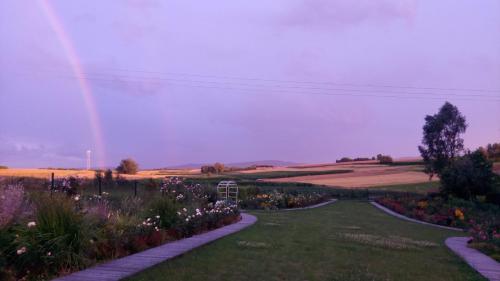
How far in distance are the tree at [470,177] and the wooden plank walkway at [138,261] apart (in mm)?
21335

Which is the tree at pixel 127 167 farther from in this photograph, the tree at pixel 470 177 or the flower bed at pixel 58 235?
the flower bed at pixel 58 235

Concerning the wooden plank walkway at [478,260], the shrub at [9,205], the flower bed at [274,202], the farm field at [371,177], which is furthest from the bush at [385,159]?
the shrub at [9,205]

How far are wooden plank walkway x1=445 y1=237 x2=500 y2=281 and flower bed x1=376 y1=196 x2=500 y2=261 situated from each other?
2.02ft

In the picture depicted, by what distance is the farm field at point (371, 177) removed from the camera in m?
49.1

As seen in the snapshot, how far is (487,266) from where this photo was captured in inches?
402

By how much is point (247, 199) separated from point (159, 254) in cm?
2044

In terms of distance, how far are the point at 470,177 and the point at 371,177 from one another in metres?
24.1

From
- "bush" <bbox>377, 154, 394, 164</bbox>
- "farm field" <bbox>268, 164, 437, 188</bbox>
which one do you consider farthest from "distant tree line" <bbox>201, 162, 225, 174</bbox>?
"bush" <bbox>377, 154, 394, 164</bbox>

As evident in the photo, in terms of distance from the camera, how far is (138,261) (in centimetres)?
874

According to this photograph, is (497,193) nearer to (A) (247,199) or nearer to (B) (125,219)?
(A) (247,199)

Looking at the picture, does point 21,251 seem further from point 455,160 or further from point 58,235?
point 455,160

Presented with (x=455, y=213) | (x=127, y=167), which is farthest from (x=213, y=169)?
(x=455, y=213)

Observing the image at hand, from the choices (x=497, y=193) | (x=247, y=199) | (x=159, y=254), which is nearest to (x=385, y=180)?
(x=497, y=193)

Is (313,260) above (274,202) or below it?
below
